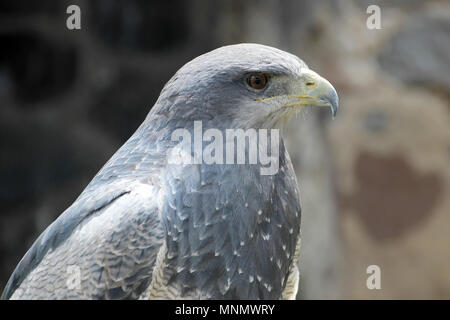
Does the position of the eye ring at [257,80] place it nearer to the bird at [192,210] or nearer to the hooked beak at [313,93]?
the bird at [192,210]

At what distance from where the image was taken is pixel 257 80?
8.14 ft

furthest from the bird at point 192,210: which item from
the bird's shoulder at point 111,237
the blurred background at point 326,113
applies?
the blurred background at point 326,113

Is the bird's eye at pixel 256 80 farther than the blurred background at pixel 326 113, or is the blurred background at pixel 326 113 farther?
the blurred background at pixel 326 113

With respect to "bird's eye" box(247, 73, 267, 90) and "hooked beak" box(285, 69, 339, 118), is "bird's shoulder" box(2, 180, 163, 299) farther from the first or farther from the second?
"hooked beak" box(285, 69, 339, 118)

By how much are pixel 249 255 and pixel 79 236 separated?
1.73 ft

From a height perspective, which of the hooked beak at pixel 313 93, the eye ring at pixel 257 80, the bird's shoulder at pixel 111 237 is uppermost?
the eye ring at pixel 257 80

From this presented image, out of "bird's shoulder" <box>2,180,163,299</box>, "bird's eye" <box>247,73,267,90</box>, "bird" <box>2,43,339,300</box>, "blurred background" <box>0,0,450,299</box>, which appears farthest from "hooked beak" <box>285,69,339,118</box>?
"blurred background" <box>0,0,450,299</box>

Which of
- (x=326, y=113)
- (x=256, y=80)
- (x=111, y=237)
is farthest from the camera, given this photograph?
(x=326, y=113)

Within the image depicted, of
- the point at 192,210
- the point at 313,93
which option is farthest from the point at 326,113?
the point at 192,210

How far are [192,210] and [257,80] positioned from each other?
18.1 inches

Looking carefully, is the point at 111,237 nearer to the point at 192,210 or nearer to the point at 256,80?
the point at 192,210

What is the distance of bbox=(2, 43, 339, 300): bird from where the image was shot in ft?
7.70

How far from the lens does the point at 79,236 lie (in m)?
2.43

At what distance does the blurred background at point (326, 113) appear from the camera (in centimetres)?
438
